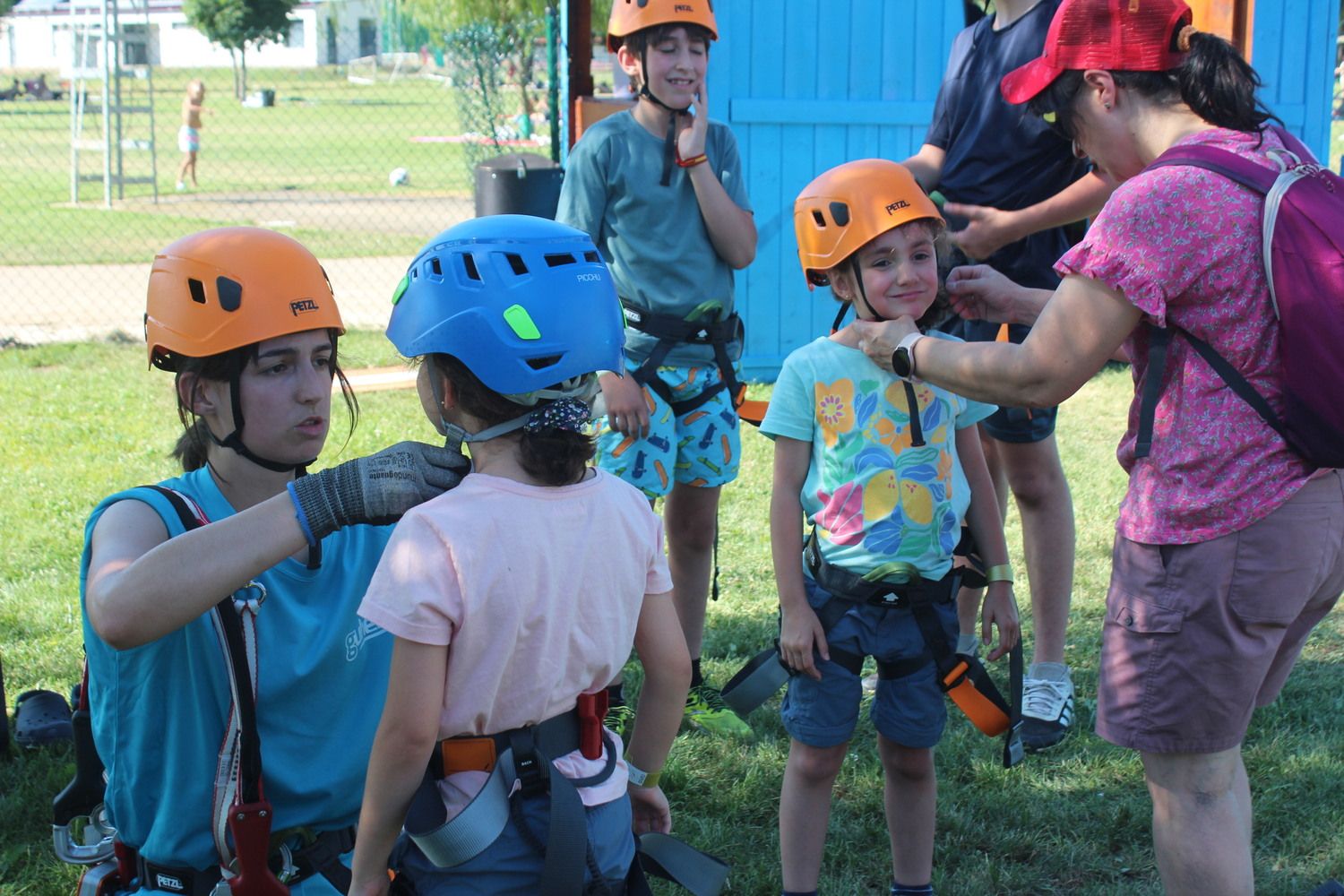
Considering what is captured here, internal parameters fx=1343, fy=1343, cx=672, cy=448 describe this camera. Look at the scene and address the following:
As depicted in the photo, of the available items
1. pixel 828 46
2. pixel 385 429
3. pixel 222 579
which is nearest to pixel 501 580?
pixel 222 579

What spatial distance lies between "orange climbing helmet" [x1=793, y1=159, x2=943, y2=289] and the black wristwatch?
29cm

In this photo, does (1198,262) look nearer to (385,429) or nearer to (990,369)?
(990,369)

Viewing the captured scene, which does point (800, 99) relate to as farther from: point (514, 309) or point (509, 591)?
point (509, 591)

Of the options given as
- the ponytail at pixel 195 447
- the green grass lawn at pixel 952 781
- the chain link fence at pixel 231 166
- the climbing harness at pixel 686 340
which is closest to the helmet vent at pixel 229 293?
the ponytail at pixel 195 447

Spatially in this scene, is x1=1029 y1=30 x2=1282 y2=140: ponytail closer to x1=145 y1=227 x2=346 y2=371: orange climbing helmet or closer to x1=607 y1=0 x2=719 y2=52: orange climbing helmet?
x1=145 y1=227 x2=346 y2=371: orange climbing helmet

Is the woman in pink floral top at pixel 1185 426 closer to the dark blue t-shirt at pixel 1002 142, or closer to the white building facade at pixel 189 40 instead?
the dark blue t-shirt at pixel 1002 142

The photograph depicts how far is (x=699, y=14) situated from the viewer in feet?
14.4

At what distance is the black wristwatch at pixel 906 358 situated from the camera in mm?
3049

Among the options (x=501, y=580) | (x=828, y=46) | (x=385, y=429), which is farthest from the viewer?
(x=828, y=46)

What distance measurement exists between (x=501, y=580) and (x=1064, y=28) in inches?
64.1

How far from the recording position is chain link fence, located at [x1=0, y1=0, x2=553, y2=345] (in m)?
13.3

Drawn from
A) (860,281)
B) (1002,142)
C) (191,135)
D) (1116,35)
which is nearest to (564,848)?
(860,281)

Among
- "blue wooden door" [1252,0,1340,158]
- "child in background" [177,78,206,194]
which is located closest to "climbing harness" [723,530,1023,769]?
"blue wooden door" [1252,0,1340,158]

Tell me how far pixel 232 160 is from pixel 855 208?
1116 inches
